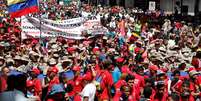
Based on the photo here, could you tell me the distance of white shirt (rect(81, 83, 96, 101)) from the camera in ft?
30.7

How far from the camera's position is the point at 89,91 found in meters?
9.38

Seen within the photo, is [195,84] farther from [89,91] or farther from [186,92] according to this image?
[89,91]

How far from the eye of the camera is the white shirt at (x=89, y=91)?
9.37m

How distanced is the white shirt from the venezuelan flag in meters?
6.71

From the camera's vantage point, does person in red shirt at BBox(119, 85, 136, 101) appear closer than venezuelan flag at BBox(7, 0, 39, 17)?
Yes

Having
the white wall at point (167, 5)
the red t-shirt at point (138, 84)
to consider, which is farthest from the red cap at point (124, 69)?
the white wall at point (167, 5)

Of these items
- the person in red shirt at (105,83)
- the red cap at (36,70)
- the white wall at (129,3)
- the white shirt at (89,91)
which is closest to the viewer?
the white shirt at (89,91)

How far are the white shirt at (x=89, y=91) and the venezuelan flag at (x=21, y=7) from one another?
22.0ft

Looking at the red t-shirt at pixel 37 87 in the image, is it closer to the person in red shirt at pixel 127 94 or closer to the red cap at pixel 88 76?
the red cap at pixel 88 76

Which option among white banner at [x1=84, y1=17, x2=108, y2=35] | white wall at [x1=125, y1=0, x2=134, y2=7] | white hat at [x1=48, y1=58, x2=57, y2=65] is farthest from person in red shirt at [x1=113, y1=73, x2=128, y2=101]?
white wall at [x1=125, y1=0, x2=134, y2=7]

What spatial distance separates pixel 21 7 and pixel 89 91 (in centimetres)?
705

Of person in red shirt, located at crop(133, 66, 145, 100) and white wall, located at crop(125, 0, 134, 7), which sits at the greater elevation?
person in red shirt, located at crop(133, 66, 145, 100)

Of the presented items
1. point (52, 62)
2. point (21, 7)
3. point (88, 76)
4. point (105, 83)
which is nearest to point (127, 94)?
point (105, 83)

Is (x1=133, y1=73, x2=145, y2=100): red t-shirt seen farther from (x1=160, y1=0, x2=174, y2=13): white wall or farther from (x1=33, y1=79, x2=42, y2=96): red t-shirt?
(x1=160, y1=0, x2=174, y2=13): white wall
